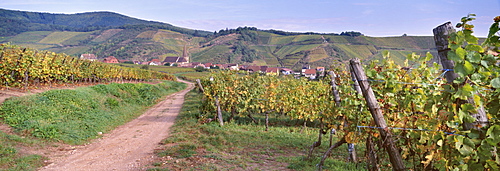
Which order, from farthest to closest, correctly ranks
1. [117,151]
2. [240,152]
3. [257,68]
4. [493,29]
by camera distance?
[257,68] → [117,151] → [240,152] → [493,29]

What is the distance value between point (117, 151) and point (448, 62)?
8.27 m

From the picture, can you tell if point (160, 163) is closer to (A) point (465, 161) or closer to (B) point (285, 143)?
(B) point (285, 143)

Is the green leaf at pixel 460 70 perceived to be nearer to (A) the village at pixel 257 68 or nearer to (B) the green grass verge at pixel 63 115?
(A) the village at pixel 257 68

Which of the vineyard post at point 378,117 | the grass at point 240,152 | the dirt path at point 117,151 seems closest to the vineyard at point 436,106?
the vineyard post at point 378,117

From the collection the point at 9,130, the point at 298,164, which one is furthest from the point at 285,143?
the point at 9,130

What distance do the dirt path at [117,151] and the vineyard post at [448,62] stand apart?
586 cm

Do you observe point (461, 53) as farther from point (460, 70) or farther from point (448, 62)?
point (448, 62)

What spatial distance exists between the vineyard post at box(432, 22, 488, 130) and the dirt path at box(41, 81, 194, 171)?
5.86 meters

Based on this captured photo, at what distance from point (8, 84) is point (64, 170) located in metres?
11.3

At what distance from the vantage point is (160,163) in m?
6.64

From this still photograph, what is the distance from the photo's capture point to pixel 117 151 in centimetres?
851

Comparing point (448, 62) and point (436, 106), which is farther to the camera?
point (436, 106)

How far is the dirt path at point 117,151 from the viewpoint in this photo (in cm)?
696

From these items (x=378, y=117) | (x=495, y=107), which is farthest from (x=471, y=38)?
(x=378, y=117)
